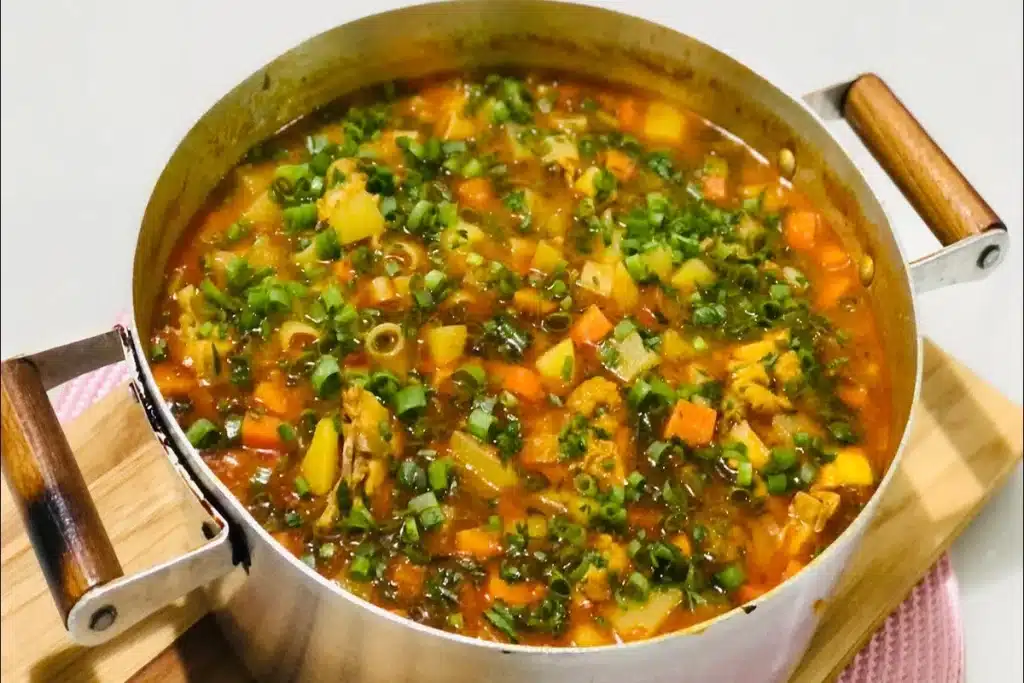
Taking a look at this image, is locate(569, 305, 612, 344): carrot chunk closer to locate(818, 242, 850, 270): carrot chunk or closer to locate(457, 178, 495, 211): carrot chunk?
locate(457, 178, 495, 211): carrot chunk

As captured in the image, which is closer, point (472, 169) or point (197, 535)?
point (197, 535)

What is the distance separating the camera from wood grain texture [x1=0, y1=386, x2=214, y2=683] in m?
1.91

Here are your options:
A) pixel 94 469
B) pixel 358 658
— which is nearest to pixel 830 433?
pixel 358 658

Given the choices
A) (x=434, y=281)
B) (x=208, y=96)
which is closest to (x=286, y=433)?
(x=434, y=281)

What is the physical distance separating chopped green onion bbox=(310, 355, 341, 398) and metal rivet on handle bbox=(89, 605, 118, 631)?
58 cm

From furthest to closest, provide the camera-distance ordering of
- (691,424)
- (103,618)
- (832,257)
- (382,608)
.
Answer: (832,257) < (691,424) < (382,608) < (103,618)

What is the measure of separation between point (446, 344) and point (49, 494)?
757mm

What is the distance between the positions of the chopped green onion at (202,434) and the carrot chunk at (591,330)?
0.70 m

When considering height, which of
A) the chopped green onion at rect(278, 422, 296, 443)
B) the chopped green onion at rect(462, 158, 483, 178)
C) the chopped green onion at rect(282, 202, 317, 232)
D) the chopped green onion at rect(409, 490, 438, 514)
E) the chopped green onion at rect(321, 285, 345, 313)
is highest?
the chopped green onion at rect(282, 202, 317, 232)

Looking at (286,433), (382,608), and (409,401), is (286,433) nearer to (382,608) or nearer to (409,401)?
(409,401)

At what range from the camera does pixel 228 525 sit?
1.51 meters

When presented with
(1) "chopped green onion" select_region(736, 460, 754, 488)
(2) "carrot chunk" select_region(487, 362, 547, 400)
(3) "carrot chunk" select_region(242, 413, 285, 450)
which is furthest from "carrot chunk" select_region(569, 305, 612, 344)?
(3) "carrot chunk" select_region(242, 413, 285, 450)

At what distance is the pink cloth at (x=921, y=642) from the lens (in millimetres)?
2039

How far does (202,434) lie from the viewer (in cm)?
182
